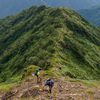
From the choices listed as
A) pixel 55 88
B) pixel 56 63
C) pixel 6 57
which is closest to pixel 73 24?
pixel 56 63

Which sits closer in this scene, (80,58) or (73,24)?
(80,58)

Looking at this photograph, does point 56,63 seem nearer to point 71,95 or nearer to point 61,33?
point 71,95

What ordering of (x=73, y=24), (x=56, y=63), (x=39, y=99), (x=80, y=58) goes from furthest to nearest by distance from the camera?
(x=73, y=24) < (x=80, y=58) < (x=56, y=63) < (x=39, y=99)

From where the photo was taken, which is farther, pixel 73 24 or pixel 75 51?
pixel 73 24

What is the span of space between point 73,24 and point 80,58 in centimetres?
3439

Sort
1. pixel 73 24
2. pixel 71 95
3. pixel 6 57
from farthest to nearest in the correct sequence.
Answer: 1. pixel 6 57
2. pixel 73 24
3. pixel 71 95

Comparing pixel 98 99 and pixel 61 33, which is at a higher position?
pixel 61 33

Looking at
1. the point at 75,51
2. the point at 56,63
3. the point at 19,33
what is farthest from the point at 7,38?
the point at 56,63

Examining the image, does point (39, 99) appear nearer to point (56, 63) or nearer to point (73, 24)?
point (56, 63)

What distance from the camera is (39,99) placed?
16.6 meters

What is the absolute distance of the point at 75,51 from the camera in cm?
5259

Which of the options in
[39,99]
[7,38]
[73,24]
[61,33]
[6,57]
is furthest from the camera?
[7,38]

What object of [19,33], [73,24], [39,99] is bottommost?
[39,99]

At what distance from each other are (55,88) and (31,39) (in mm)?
63948
